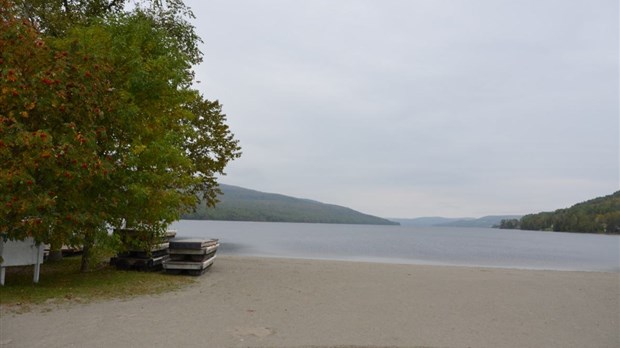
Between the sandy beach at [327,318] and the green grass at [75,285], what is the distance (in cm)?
60

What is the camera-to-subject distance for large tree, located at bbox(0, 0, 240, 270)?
8234 mm

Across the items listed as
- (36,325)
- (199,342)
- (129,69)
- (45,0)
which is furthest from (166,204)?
(45,0)

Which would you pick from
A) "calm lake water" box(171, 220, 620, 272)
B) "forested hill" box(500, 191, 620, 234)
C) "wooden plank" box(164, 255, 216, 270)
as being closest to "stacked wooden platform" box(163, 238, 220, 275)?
"wooden plank" box(164, 255, 216, 270)

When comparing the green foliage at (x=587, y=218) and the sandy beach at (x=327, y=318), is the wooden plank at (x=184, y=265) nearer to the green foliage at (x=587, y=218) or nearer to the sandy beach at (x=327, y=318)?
the sandy beach at (x=327, y=318)

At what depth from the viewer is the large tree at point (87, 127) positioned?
8234 millimetres

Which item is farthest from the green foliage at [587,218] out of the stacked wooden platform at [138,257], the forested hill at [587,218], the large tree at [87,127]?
the large tree at [87,127]

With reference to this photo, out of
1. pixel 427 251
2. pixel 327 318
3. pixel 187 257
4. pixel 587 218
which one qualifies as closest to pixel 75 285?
pixel 187 257

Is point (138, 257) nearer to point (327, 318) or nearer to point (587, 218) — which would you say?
point (327, 318)

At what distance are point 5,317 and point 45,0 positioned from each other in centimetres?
1151

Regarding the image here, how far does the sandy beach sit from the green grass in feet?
1.97

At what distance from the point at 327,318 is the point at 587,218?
156712 millimetres

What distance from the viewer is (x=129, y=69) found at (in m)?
11.5

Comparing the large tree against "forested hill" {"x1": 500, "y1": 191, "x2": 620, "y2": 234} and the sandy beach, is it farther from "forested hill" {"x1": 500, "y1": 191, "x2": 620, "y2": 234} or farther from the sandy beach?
"forested hill" {"x1": 500, "y1": 191, "x2": 620, "y2": 234}

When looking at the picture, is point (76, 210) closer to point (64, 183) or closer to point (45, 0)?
point (64, 183)
